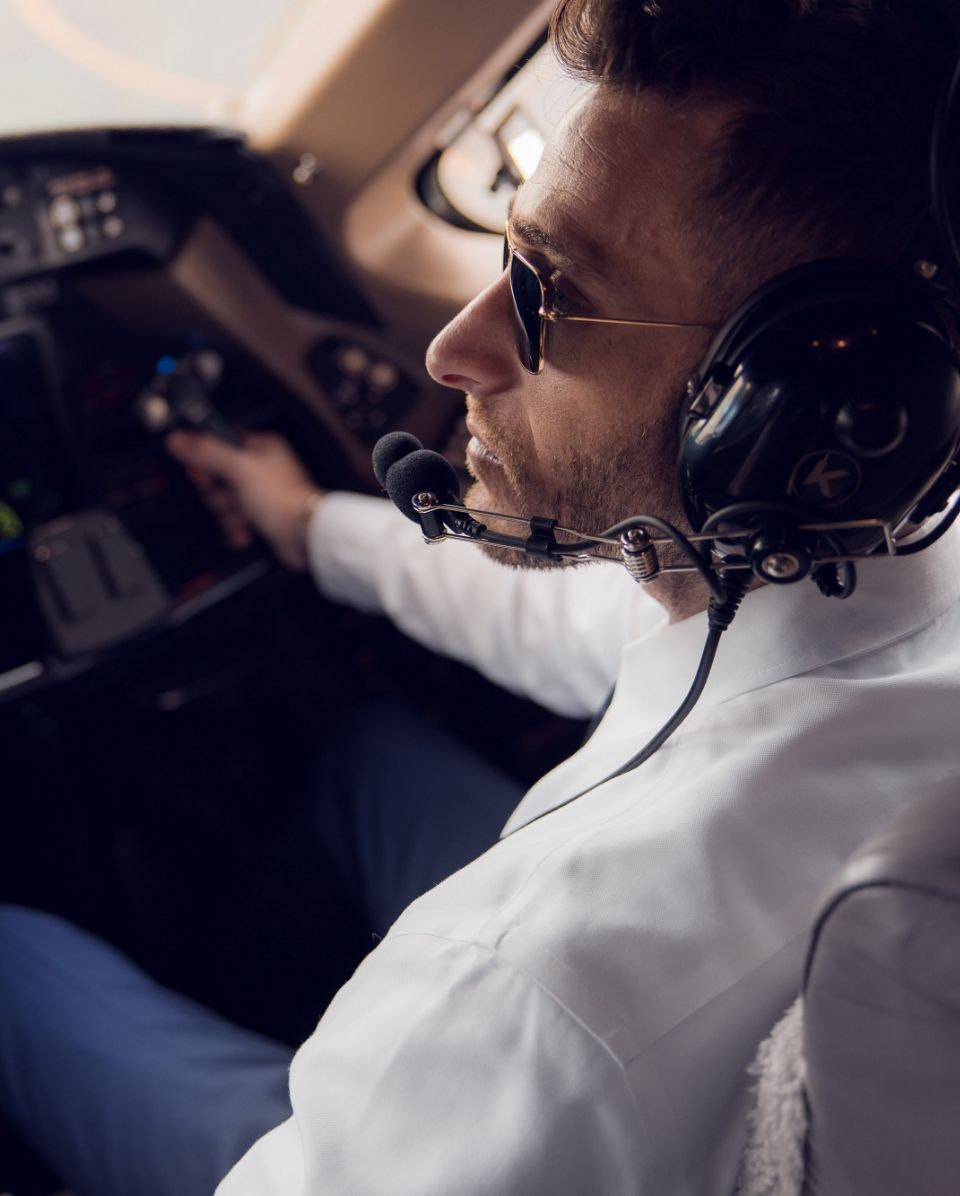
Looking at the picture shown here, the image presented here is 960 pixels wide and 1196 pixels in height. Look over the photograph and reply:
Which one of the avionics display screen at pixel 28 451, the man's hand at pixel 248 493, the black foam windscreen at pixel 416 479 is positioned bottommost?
the man's hand at pixel 248 493

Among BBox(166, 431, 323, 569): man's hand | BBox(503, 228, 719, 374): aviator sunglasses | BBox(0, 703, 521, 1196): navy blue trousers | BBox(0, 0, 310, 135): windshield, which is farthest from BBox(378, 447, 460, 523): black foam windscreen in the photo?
BBox(0, 0, 310, 135): windshield

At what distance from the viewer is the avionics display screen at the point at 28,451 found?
3.82 feet

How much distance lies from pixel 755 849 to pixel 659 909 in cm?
7

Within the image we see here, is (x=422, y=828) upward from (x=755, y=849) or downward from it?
downward

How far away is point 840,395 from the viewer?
1.81 feet

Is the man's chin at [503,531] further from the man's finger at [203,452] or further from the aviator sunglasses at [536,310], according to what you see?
the man's finger at [203,452]

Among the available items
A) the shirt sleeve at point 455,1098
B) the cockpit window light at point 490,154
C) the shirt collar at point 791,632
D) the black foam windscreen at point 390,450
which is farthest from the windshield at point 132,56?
the shirt sleeve at point 455,1098

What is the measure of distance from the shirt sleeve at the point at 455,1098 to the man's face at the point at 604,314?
1.14ft

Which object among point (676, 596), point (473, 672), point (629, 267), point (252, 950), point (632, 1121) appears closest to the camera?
point (632, 1121)

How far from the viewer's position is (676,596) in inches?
30.8

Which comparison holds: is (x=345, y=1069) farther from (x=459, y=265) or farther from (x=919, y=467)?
(x=459, y=265)

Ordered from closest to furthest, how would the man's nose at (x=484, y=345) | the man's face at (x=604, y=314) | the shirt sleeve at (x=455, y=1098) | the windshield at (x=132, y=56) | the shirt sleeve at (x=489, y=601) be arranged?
the shirt sleeve at (x=455, y=1098) → the man's face at (x=604, y=314) → the man's nose at (x=484, y=345) → the shirt sleeve at (x=489, y=601) → the windshield at (x=132, y=56)

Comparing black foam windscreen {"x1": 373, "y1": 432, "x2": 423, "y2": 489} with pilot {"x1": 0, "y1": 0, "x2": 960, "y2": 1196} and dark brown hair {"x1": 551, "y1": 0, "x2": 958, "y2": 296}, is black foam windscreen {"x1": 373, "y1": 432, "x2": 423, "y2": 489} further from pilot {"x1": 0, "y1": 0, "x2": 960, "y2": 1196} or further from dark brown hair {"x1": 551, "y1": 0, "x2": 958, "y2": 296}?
dark brown hair {"x1": 551, "y1": 0, "x2": 958, "y2": 296}

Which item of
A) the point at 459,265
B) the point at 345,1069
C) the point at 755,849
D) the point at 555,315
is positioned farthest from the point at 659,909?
the point at 459,265
